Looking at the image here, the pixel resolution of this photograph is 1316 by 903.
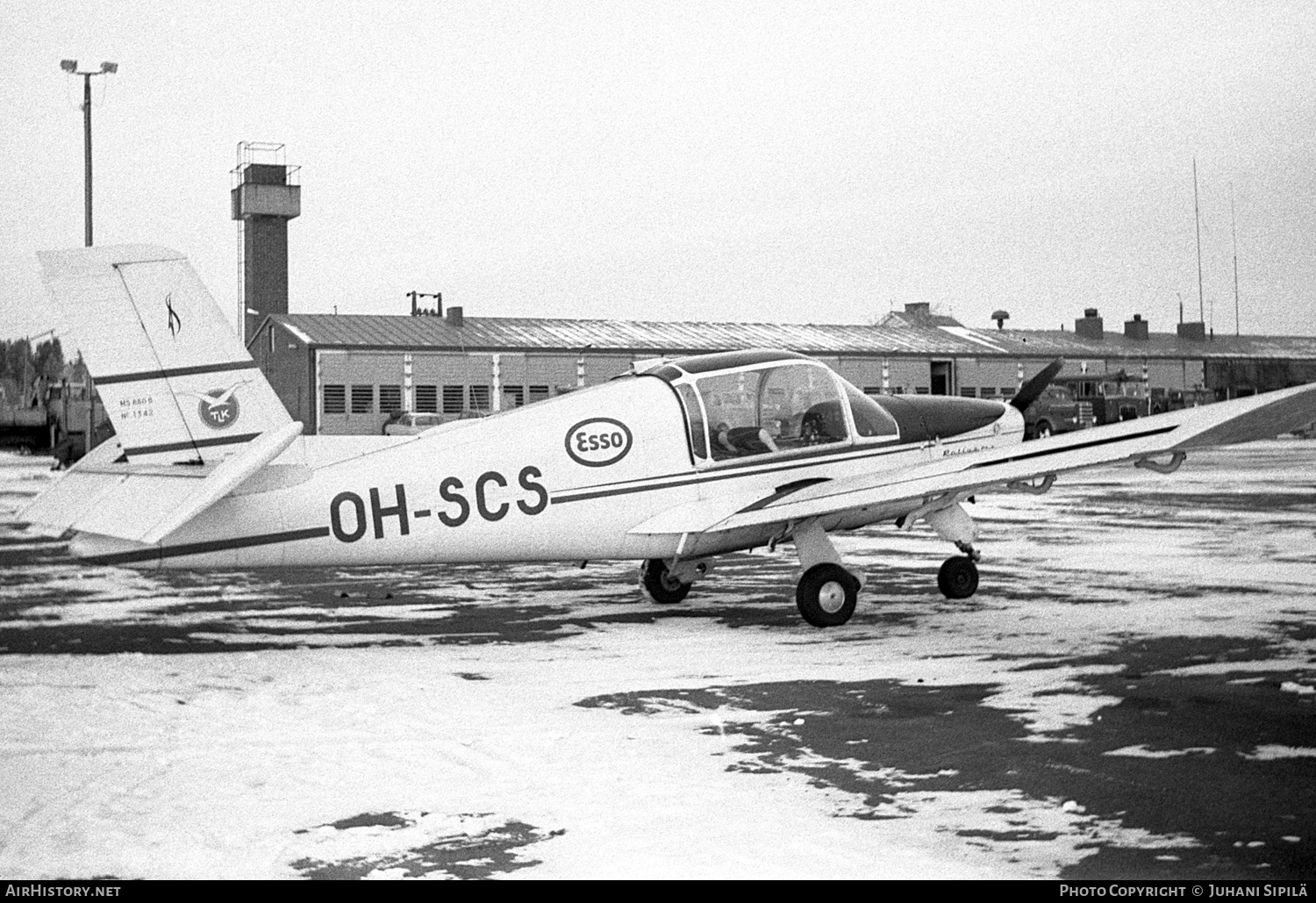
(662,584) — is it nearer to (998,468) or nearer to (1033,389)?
(998,468)

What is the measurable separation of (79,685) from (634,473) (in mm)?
4257

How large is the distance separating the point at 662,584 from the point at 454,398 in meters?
43.3

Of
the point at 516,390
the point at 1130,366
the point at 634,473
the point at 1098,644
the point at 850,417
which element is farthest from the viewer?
the point at 1130,366

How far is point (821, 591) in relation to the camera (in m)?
9.99

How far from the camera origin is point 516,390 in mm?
54031

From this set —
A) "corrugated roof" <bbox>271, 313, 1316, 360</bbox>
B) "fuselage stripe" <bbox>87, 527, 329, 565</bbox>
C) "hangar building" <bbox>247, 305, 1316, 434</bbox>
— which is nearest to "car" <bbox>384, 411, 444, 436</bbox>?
"hangar building" <bbox>247, 305, 1316, 434</bbox>

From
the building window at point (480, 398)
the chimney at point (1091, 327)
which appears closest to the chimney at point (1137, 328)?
the chimney at point (1091, 327)

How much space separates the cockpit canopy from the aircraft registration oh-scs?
0.05ft

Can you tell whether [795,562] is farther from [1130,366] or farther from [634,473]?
[1130,366]

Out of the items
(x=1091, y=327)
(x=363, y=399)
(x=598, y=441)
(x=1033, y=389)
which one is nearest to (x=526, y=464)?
(x=598, y=441)

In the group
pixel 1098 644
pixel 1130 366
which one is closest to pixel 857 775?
pixel 1098 644

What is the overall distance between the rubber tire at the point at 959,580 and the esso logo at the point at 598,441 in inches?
123

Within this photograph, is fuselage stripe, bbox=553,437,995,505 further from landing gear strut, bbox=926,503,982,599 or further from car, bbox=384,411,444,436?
car, bbox=384,411,444,436
